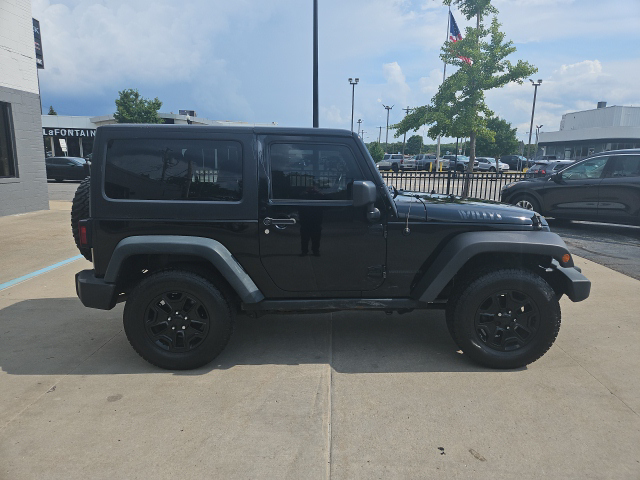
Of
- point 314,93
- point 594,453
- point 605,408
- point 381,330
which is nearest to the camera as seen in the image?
point 594,453

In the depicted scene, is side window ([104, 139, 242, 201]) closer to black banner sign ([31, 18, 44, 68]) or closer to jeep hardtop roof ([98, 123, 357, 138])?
jeep hardtop roof ([98, 123, 357, 138])

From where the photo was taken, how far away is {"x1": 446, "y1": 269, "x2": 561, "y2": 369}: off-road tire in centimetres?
340

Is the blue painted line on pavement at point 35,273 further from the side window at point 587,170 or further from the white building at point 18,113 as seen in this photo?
the side window at point 587,170

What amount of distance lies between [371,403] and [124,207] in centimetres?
223

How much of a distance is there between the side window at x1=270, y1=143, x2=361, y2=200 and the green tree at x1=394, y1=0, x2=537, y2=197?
42.2 feet

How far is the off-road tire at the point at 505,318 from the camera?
340cm

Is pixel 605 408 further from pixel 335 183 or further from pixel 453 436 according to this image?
pixel 335 183

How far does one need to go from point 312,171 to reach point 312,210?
0.97 feet

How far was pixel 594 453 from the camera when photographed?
2.53 meters

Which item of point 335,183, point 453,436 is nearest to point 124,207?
point 335,183

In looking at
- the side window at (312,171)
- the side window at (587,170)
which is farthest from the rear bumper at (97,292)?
the side window at (587,170)

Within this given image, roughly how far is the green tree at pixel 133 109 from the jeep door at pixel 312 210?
44.4 meters

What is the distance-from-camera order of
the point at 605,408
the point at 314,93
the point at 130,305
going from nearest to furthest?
1. the point at 605,408
2. the point at 130,305
3. the point at 314,93

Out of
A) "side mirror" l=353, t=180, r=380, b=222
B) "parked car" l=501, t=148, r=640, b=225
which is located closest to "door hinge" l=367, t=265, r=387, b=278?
"side mirror" l=353, t=180, r=380, b=222
